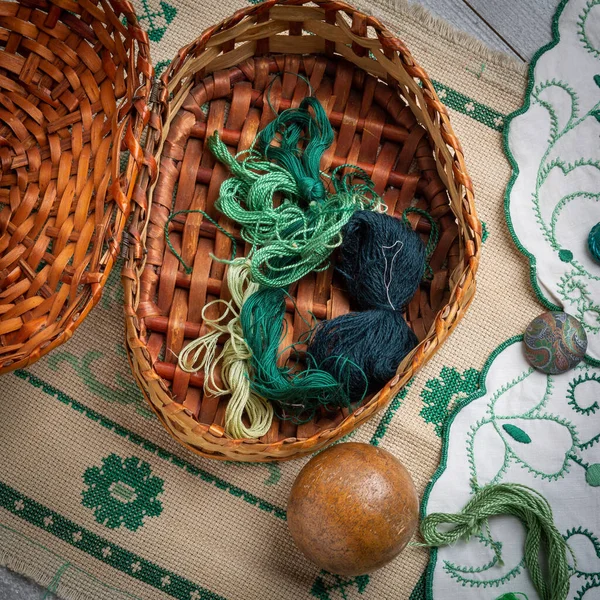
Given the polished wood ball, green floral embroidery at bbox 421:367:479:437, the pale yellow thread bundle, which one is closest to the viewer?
the polished wood ball

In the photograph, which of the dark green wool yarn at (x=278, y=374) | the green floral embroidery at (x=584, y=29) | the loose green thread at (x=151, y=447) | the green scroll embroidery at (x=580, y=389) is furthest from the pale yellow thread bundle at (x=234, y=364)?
A: the green floral embroidery at (x=584, y=29)

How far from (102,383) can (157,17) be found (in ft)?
1.98

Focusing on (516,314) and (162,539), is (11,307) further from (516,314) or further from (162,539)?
(516,314)

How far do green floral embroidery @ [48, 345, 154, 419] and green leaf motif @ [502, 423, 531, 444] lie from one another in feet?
1.83

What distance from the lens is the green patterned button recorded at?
106 centimetres

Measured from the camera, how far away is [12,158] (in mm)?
1043

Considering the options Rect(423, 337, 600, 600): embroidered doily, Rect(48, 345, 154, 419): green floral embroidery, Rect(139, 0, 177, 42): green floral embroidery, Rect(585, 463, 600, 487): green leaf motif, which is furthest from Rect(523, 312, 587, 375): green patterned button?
Rect(139, 0, 177, 42): green floral embroidery

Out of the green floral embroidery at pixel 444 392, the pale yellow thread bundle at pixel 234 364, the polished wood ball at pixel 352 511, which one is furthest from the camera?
Result: the green floral embroidery at pixel 444 392

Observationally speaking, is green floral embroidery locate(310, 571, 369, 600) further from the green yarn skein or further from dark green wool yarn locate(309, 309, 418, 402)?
the green yarn skein

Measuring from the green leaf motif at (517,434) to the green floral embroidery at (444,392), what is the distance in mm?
81

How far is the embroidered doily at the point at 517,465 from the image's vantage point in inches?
41.7

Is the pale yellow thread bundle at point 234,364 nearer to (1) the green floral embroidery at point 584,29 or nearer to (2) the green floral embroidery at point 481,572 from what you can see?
(2) the green floral embroidery at point 481,572

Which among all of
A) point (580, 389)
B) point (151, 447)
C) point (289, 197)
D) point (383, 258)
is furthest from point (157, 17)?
point (580, 389)

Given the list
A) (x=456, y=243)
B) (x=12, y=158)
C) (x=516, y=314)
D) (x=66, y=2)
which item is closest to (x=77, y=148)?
(x=12, y=158)
